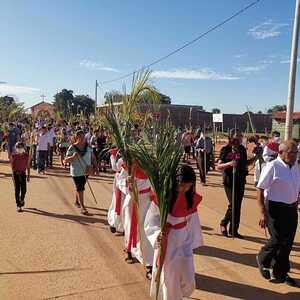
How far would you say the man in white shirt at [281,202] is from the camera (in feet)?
16.6

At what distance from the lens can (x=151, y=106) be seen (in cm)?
562

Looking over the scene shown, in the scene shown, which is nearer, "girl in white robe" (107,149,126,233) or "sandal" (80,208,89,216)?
"girl in white robe" (107,149,126,233)

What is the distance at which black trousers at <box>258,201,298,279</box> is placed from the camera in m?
5.11

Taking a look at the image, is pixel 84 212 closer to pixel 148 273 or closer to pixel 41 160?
pixel 148 273

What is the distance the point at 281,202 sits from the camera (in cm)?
511

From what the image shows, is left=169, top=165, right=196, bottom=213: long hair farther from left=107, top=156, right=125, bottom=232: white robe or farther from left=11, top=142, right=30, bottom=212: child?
left=11, top=142, right=30, bottom=212: child

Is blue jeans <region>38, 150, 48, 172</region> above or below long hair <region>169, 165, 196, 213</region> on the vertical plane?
below

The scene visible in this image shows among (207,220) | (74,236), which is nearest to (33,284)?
(74,236)

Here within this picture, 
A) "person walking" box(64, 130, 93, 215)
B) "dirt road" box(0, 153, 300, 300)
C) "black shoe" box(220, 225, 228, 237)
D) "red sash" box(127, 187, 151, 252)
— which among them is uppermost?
"person walking" box(64, 130, 93, 215)

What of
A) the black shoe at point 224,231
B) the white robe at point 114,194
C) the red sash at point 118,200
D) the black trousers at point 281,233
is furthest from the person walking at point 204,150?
the black trousers at point 281,233

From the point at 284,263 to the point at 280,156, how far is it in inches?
53.3

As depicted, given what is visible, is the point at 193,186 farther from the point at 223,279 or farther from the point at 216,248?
the point at 216,248

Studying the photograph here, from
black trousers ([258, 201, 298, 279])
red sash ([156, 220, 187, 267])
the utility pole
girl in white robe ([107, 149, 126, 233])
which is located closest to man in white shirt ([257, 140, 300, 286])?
black trousers ([258, 201, 298, 279])

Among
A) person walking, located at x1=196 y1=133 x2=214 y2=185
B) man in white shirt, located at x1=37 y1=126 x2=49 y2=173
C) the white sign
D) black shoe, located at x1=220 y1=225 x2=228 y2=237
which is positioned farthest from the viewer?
the white sign
